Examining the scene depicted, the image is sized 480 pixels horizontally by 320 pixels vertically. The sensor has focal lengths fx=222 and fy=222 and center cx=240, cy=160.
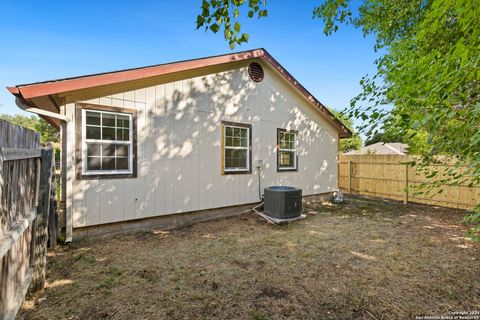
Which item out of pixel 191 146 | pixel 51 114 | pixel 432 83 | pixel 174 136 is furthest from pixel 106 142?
pixel 432 83

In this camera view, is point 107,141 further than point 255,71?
No

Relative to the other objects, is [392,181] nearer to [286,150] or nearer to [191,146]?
[286,150]

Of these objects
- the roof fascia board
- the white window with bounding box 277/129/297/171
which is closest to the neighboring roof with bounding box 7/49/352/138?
the roof fascia board

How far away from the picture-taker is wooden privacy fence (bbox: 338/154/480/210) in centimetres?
773

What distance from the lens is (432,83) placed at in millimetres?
2262

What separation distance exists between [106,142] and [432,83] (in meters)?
5.57

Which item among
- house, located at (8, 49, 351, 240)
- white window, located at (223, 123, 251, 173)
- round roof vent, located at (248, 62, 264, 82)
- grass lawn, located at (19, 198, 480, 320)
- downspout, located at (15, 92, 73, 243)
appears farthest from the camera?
round roof vent, located at (248, 62, 264, 82)

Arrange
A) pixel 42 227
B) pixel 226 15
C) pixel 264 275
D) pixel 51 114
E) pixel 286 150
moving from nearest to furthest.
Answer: pixel 226 15
pixel 42 227
pixel 264 275
pixel 51 114
pixel 286 150

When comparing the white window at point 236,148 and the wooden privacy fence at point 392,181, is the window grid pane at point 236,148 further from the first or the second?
the wooden privacy fence at point 392,181

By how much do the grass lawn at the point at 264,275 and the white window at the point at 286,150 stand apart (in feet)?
9.76

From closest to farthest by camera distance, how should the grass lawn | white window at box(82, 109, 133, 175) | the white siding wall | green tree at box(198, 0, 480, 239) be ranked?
green tree at box(198, 0, 480, 239) → the grass lawn → white window at box(82, 109, 133, 175) → the white siding wall

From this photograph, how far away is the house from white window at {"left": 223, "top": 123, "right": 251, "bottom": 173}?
0.03 metres

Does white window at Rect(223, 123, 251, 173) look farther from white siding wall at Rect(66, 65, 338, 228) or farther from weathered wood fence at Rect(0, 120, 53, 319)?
weathered wood fence at Rect(0, 120, 53, 319)

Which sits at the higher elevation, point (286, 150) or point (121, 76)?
point (121, 76)
